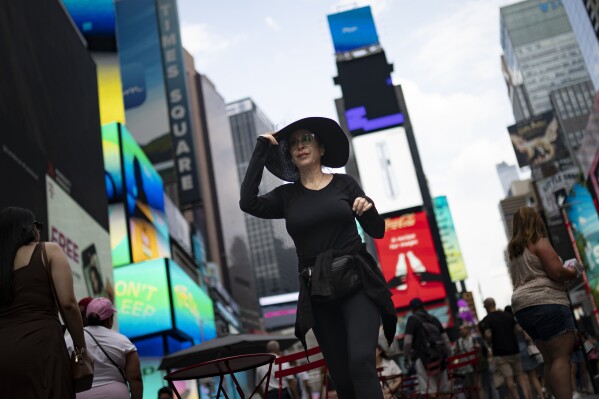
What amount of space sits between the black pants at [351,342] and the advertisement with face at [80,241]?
23.6ft

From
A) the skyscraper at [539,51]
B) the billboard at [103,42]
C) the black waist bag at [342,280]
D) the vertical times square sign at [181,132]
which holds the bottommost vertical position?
the black waist bag at [342,280]

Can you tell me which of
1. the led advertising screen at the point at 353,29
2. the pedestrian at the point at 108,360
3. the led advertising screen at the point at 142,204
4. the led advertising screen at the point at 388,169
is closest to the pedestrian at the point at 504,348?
the pedestrian at the point at 108,360

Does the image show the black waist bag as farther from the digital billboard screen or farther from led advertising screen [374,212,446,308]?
led advertising screen [374,212,446,308]

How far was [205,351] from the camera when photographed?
12.4 meters

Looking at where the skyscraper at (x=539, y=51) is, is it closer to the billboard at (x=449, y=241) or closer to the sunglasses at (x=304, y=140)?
the billboard at (x=449, y=241)

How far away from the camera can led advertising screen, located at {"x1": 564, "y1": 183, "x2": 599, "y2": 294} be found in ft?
118

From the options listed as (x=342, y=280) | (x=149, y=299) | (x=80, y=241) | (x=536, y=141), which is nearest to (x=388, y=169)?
(x=536, y=141)

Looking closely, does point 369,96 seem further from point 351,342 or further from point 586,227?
point 351,342

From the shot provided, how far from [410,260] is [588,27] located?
38550 mm

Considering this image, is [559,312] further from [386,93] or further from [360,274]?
[386,93]

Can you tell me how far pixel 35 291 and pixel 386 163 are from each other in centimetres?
4741

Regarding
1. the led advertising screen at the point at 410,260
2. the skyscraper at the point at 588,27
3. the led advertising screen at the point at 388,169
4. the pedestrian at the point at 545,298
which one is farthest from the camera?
the skyscraper at the point at 588,27

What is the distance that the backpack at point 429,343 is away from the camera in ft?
26.9

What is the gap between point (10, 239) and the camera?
302 cm
